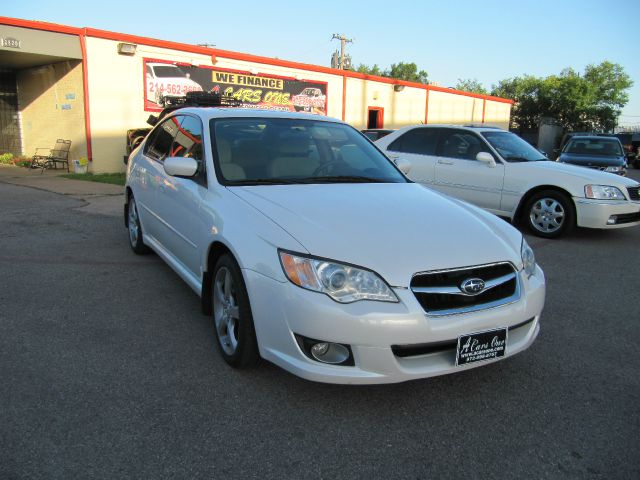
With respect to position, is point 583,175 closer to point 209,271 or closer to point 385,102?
point 209,271

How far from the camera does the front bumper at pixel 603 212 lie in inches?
273

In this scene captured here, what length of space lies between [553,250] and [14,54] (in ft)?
46.2

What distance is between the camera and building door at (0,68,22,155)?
17328mm

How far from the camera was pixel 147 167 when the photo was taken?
5004 mm

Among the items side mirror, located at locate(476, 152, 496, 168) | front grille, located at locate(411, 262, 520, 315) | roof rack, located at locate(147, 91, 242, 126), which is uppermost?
roof rack, located at locate(147, 91, 242, 126)

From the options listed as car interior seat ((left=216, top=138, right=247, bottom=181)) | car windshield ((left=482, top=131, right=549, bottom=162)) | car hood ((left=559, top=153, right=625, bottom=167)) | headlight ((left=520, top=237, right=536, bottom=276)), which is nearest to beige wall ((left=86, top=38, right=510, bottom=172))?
car hood ((left=559, top=153, right=625, bottom=167))

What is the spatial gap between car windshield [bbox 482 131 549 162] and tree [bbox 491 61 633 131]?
47432mm

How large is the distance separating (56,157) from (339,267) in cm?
1537

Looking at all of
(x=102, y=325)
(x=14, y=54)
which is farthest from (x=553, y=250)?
(x=14, y=54)

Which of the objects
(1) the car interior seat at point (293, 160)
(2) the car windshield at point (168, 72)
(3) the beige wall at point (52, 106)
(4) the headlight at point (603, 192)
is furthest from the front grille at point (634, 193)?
(3) the beige wall at point (52, 106)

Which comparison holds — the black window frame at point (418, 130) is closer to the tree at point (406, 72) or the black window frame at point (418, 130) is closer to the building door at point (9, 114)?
the building door at point (9, 114)

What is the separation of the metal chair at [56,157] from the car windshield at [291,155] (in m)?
12.9

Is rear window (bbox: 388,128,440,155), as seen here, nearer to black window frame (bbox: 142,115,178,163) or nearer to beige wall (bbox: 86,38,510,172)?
black window frame (bbox: 142,115,178,163)

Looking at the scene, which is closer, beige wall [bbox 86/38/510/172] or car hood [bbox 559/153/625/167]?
car hood [bbox 559/153/625/167]
